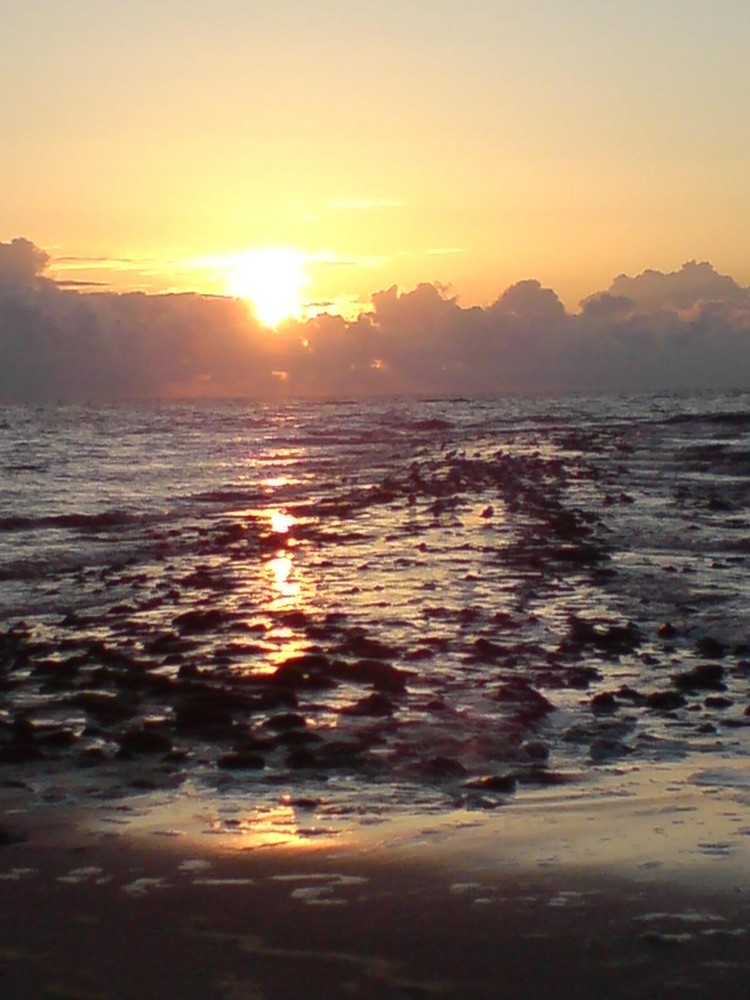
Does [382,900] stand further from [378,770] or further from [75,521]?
[75,521]

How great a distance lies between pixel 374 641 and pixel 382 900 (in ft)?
22.9

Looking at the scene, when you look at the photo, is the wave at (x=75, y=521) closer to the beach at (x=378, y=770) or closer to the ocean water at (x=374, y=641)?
the ocean water at (x=374, y=641)

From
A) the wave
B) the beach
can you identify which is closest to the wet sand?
the beach

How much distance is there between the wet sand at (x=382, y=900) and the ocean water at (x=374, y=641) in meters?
0.63

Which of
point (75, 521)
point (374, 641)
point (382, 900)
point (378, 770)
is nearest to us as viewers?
point (382, 900)

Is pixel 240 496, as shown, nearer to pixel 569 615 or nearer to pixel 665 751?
pixel 569 615

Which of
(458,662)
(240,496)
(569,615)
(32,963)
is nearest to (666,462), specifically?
(240,496)

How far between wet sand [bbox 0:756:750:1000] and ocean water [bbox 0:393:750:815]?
0.63 m

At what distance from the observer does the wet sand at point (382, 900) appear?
16.6 ft

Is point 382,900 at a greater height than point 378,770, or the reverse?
point 382,900

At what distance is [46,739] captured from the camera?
902 cm

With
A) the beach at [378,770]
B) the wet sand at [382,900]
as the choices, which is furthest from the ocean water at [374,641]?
the wet sand at [382,900]

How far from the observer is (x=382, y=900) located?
5879 millimetres

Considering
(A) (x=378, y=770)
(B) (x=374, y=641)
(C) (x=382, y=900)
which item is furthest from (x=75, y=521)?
(C) (x=382, y=900)
